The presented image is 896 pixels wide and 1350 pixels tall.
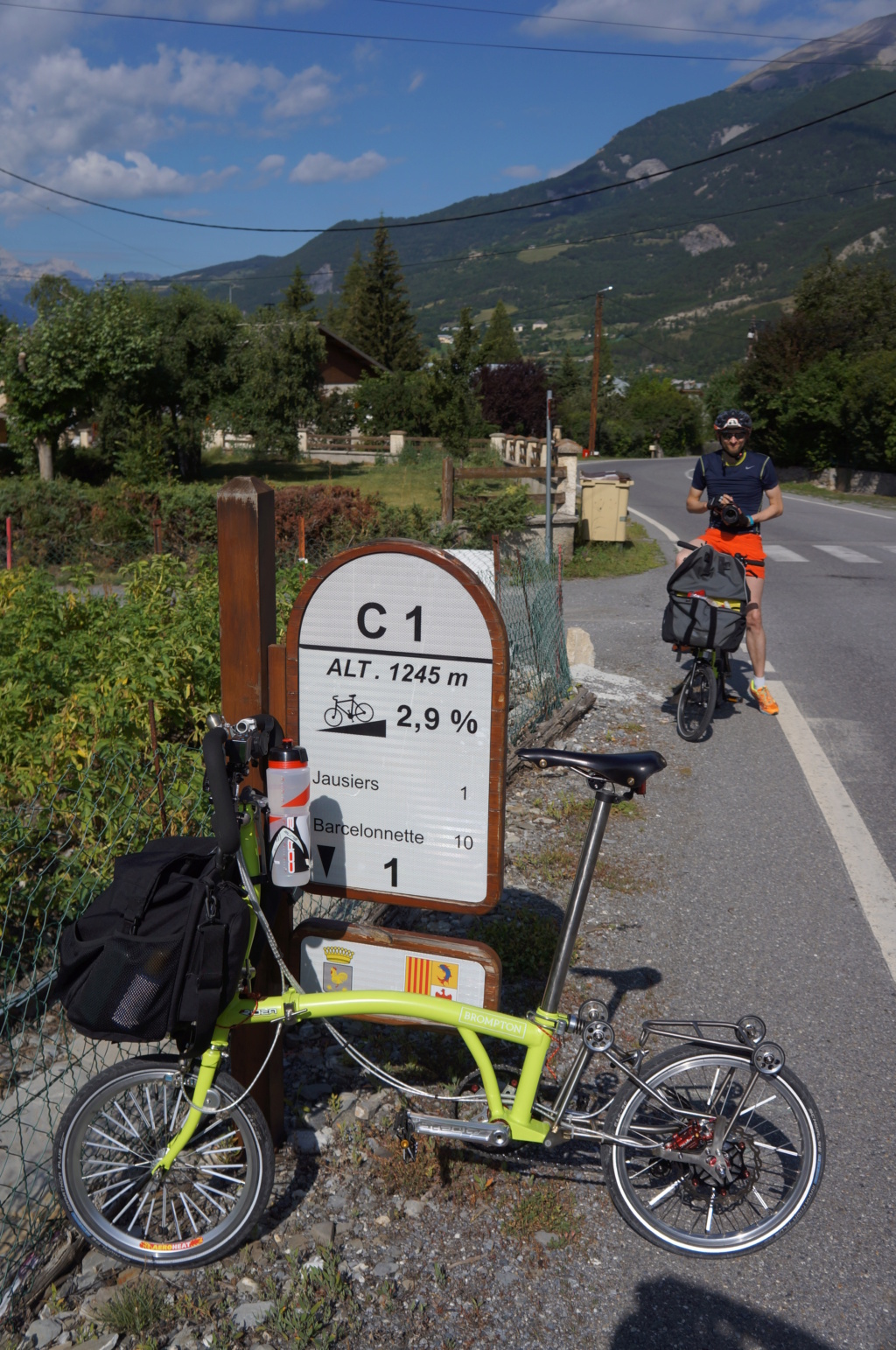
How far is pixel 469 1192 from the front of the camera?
115 inches

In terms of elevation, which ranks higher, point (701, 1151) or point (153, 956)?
point (153, 956)

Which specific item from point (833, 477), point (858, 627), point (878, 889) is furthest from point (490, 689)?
point (833, 477)

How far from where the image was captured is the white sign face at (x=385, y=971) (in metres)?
2.84

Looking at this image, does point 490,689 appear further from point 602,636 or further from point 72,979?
point 602,636

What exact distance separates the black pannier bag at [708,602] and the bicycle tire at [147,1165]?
4955mm

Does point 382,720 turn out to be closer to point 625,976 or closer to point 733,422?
point 625,976

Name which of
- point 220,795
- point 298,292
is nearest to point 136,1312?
point 220,795

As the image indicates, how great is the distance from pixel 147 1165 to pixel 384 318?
2725 inches

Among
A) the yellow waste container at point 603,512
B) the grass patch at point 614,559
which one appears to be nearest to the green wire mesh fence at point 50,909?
the grass patch at point 614,559

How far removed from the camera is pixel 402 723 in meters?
2.83

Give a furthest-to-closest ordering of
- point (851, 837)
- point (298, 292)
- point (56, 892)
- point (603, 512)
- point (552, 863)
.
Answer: point (298, 292), point (603, 512), point (851, 837), point (552, 863), point (56, 892)

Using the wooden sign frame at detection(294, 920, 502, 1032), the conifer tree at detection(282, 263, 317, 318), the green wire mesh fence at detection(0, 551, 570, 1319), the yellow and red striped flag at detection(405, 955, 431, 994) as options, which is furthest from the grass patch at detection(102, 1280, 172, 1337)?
the conifer tree at detection(282, 263, 317, 318)

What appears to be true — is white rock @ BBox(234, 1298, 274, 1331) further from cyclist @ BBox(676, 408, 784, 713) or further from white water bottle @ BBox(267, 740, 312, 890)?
cyclist @ BBox(676, 408, 784, 713)

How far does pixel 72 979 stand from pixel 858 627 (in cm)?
994
